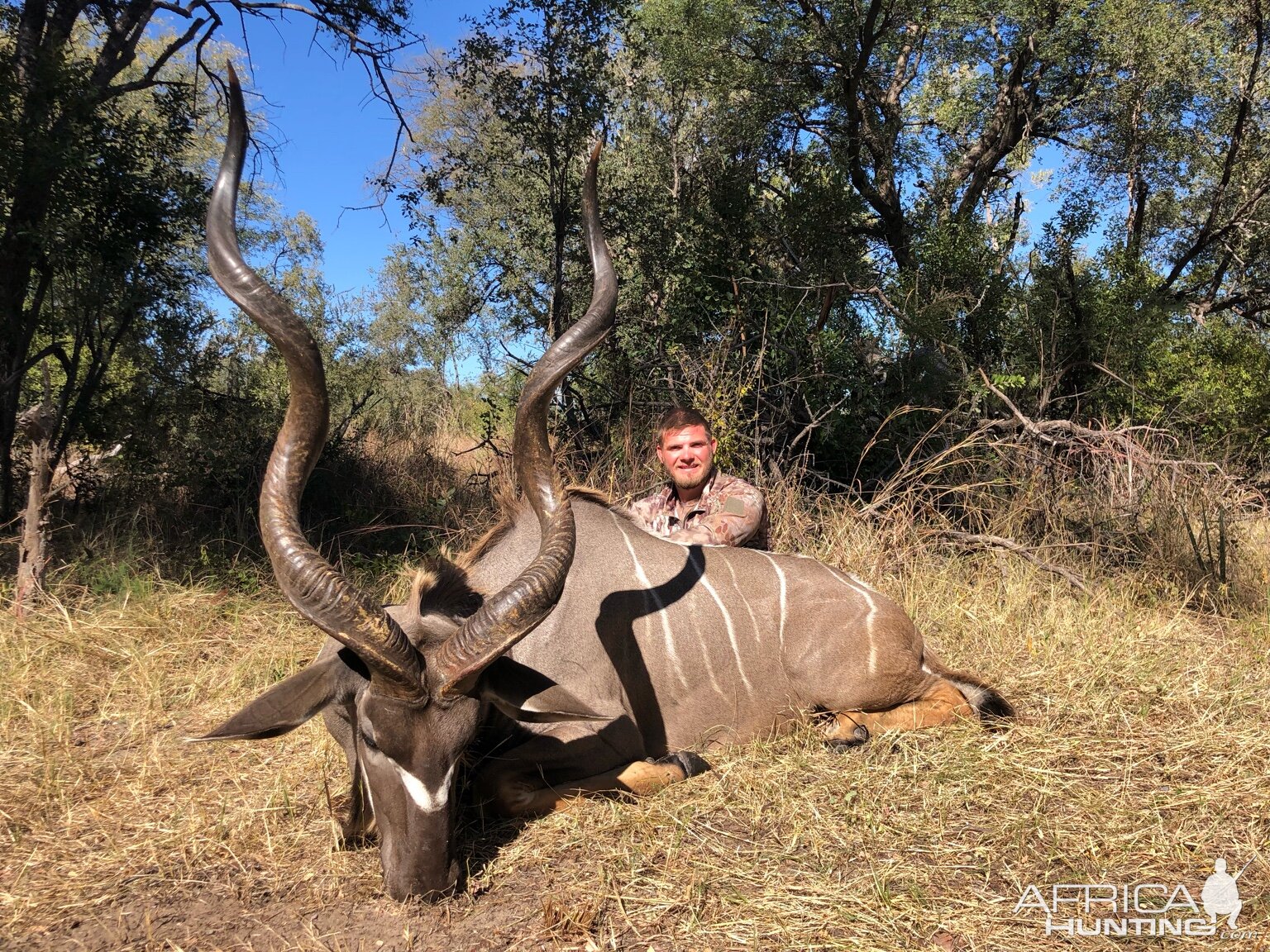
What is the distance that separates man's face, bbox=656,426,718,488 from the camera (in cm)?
397

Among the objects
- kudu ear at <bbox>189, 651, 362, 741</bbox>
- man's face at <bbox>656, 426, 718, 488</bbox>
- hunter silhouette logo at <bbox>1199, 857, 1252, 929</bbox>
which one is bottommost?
hunter silhouette logo at <bbox>1199, 857, 1252, 929</bbox>

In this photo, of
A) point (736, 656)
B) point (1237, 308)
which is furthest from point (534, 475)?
point (1237, 308)

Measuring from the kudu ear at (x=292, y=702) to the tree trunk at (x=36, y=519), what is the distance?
297 centimetres

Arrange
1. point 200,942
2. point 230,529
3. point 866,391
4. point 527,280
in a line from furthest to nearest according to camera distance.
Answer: point 527,280, point 866,391, point 230,529, point 200,942

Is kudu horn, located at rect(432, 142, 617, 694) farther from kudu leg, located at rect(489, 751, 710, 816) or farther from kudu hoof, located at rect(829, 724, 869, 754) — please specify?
kudu hoof, located at rect(829, 724, 869, 754)

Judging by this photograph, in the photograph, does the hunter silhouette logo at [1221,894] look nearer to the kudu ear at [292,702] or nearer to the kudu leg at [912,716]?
the kudu leg at [912,716]

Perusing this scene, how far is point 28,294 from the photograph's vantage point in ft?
21.4

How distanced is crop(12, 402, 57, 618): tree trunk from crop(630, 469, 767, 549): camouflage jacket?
3191mm

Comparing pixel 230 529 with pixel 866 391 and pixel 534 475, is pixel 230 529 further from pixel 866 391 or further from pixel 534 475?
pixel 866 391

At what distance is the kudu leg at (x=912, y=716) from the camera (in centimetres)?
322

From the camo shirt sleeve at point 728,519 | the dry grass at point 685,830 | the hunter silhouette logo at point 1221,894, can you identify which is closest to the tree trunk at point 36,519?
the dry grass at point 685,830

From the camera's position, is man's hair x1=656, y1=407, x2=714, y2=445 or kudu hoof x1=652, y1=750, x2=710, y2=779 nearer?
kudu hoof x1=652, y1=750, x2=710, y2=779

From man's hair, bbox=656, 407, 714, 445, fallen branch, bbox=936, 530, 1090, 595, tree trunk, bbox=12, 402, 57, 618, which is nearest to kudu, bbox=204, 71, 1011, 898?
man's hair, bbox=656, 407, 714, 445

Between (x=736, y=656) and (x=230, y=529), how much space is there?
4664 millimetres
